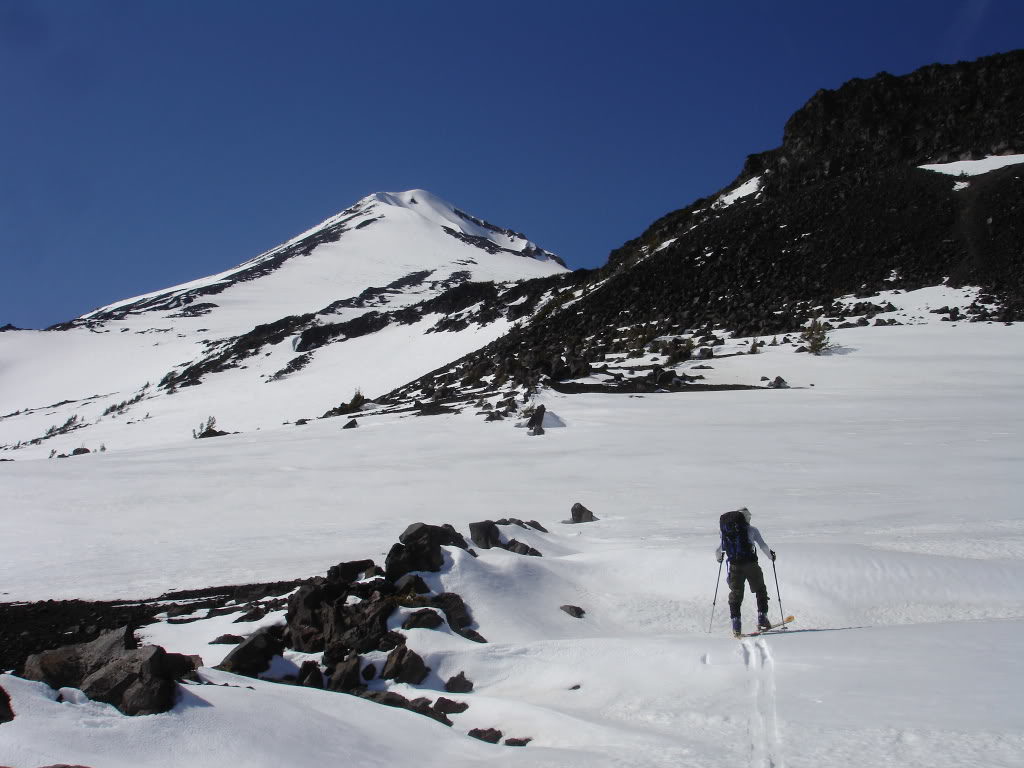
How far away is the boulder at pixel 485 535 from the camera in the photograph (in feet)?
28.0

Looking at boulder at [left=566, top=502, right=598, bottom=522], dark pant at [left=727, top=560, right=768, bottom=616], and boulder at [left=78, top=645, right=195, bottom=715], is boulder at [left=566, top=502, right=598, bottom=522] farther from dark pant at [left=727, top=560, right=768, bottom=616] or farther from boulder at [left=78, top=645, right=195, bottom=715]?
boulder at [left=78, top=645, right=195, bottom=715]

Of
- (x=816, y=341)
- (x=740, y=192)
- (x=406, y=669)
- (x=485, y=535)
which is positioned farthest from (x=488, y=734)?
(x=740, y=192)

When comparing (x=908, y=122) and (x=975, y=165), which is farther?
(x=908, y=122)

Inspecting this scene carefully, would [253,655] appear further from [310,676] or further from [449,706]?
[449,706]

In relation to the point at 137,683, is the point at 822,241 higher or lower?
higher

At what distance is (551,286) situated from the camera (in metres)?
53.2

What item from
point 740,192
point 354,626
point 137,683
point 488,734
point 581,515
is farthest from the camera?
point 740,192

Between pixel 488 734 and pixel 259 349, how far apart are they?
56097 mm

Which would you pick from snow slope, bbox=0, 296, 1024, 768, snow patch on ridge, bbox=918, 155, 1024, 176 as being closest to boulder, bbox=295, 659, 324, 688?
snow slope, bbox=0, 296, 1024, 768

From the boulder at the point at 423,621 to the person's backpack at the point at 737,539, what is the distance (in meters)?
2.89

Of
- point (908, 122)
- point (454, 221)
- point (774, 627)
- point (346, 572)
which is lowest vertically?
point (774, 627)

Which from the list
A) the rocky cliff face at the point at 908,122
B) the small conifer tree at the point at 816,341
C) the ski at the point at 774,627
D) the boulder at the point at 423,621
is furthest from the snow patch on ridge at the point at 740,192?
the boulder at the point at 423,621

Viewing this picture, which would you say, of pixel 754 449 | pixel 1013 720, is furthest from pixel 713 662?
pixel 754 449

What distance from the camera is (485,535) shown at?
856 centimetres
